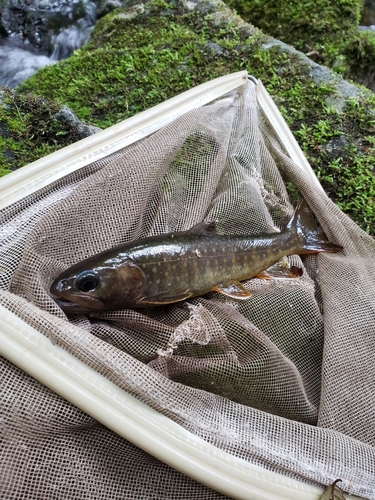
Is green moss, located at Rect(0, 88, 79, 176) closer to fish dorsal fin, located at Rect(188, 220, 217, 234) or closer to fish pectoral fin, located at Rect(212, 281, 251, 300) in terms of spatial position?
fish dorsal fin, located at Rect(188, 220, 217, 234)

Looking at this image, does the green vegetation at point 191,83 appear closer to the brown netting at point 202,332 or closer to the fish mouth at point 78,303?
the brown netting at point 202,332

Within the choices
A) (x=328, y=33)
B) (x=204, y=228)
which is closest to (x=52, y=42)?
(x=328, y=33)

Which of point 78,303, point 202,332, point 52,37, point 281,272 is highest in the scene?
point 52,37

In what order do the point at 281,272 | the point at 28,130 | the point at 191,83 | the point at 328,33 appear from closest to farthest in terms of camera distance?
1. the point at 281,272
2. the point at 28,130
3. the point at 191,83
4. the point at 328,33

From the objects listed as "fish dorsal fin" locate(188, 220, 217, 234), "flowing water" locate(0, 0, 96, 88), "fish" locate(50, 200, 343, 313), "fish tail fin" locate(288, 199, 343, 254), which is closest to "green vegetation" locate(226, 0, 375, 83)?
"flowing water" locate(0, 0, 96, 88)

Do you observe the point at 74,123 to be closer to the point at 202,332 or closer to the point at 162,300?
the point at 162,300

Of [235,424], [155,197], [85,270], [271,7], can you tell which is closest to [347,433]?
→ [235,424]
